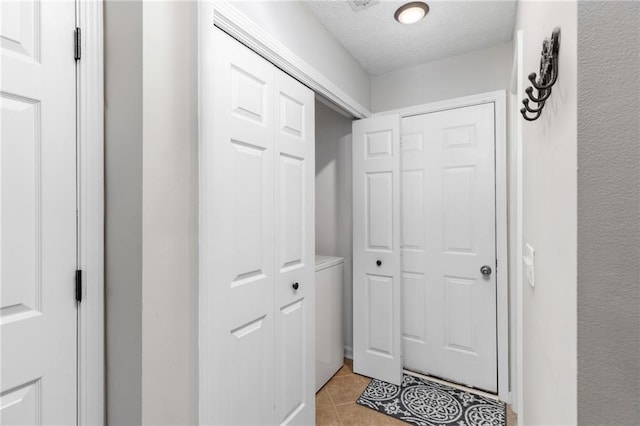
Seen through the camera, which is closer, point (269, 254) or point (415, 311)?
point (269, 254)

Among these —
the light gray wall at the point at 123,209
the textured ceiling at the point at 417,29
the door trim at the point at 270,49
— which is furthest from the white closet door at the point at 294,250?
the light gray wall at the point at 123,209

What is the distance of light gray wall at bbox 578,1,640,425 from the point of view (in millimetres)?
518

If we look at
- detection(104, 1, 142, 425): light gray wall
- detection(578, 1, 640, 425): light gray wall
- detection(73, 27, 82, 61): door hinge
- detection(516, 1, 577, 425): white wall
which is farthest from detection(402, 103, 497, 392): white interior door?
detection(73, 27, 82, 61): door hinge

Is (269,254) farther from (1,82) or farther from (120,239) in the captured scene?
(1,82)

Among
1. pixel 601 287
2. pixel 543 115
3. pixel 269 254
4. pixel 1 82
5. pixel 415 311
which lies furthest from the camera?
pixel 415 311

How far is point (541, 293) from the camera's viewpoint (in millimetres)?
942

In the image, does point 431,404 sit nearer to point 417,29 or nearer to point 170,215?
point 170,215

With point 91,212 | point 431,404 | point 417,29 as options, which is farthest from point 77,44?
point 431,404

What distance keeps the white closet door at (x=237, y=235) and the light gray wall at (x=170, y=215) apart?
5cm

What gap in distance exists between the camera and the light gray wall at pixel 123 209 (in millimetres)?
916

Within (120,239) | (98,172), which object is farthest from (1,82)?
(120,239)

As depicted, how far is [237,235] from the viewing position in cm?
125

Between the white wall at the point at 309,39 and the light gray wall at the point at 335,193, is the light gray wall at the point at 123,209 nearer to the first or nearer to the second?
the white wall at the point at 309,39

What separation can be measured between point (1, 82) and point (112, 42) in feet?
1.10
